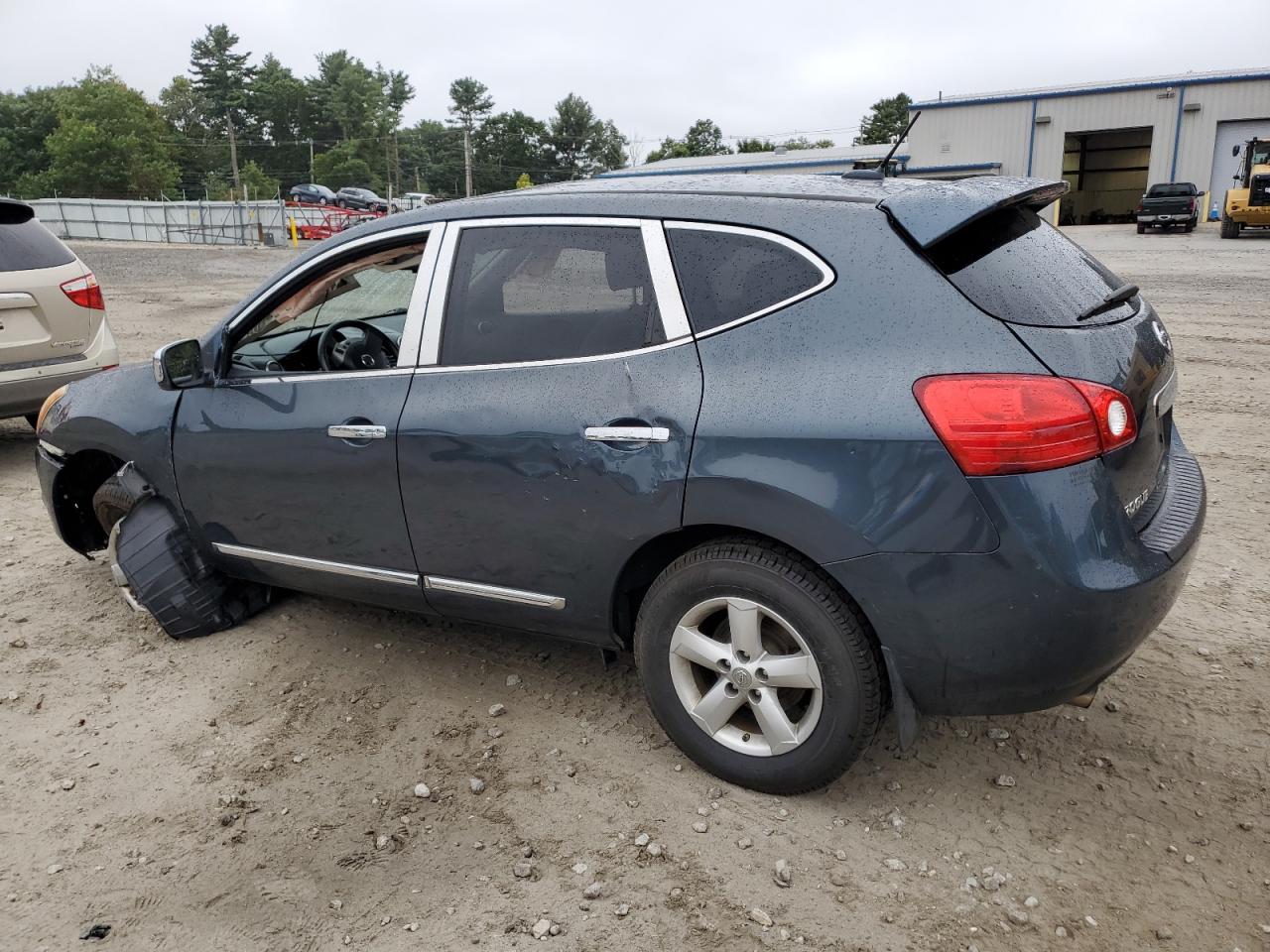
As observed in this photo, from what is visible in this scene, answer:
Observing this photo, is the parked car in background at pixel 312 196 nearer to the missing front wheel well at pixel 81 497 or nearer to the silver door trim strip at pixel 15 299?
the silver door trim strip at pixel 15 299

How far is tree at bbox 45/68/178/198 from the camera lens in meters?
78.4

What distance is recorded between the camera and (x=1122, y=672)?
141 inches

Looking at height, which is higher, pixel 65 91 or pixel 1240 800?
pixel 65 91

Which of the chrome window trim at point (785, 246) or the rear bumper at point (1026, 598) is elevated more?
the chrome window trim at point (785, 246)

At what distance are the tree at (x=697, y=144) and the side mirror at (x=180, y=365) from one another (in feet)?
288

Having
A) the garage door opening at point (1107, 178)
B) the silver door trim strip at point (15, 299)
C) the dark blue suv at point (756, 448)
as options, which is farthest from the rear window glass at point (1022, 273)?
the garage door opening at point (1107, 178)

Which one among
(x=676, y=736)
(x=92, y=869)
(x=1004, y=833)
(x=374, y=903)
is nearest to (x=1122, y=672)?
(x=1004, y=833)

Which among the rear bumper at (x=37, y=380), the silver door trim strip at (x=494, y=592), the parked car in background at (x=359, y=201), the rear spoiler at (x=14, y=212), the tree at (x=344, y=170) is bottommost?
the silver door trim strip at (x=494, y=592)

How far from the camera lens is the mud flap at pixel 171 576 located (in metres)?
4.03

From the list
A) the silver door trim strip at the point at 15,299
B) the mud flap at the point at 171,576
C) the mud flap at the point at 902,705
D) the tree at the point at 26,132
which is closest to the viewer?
Answer: the mud flap at the point at 902,705

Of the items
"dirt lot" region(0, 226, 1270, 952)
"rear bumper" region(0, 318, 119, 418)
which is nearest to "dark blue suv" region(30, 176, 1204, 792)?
"dirt lot" region(0, 226, 1270, 952)

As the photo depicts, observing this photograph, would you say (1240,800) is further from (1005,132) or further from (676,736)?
(1005,132)

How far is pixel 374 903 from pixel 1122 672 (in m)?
2.68

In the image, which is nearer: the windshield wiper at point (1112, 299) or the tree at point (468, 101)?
the windshield wiper at point (1112, 299)
